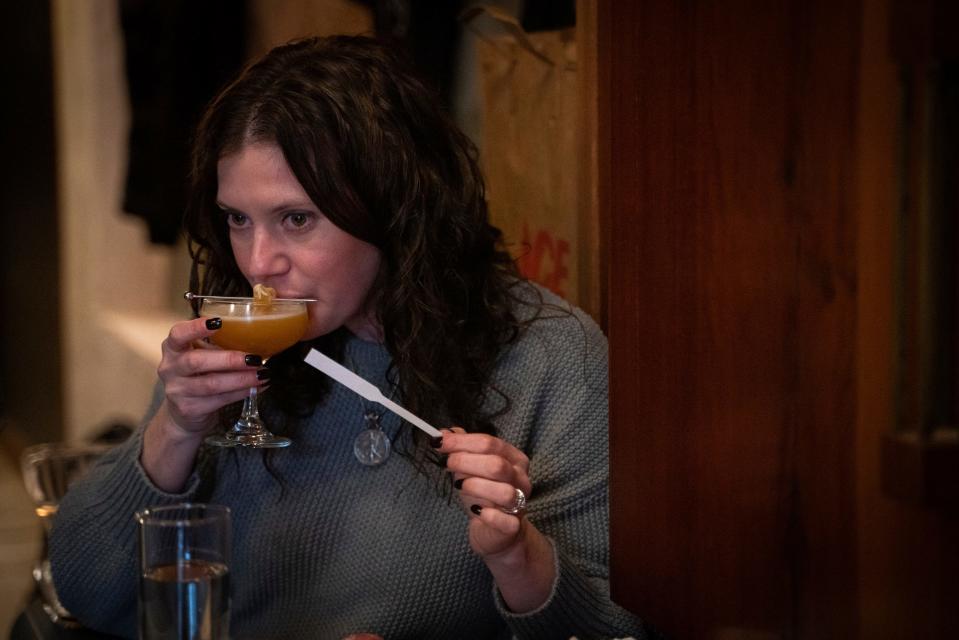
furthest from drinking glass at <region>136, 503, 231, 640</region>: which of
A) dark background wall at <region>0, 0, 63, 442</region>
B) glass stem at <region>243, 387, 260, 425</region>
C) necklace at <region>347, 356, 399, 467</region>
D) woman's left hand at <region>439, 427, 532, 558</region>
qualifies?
dark background wall at <region>0, 0, 63, 442</region>

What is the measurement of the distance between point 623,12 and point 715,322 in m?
0.34

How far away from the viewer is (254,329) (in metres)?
1.60

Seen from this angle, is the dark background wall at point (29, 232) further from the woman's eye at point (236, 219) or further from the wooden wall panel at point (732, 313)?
the wooden wall panel at point (732, 313)

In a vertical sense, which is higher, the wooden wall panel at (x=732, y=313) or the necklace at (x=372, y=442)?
the wooden wall panel at (x=732, y=313)

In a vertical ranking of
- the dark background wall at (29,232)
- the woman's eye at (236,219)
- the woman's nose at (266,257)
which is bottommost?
the dark background wall at (29,232)

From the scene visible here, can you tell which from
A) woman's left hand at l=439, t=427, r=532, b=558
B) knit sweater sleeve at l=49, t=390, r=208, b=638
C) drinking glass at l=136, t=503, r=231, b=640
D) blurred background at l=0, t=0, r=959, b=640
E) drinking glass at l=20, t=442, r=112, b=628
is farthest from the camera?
drinking glass at l=20, t=442, r=112, b=628

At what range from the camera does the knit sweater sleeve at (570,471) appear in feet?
5.11

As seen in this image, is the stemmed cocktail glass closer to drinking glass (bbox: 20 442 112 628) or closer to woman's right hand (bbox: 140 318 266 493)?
woman's right hand (bbox: 140 318 266 493)

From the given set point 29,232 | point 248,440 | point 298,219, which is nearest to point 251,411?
point 248,440

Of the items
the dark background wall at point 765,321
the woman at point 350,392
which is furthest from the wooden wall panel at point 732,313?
the woman at point 350,392

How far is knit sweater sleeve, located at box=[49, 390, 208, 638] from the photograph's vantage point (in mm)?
1779

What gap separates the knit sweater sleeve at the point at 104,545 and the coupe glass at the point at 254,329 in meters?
0.19

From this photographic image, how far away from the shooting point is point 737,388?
975 millimetres

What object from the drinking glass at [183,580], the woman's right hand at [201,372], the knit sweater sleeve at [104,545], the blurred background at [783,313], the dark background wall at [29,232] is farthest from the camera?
the dark background wall at [29,232]
